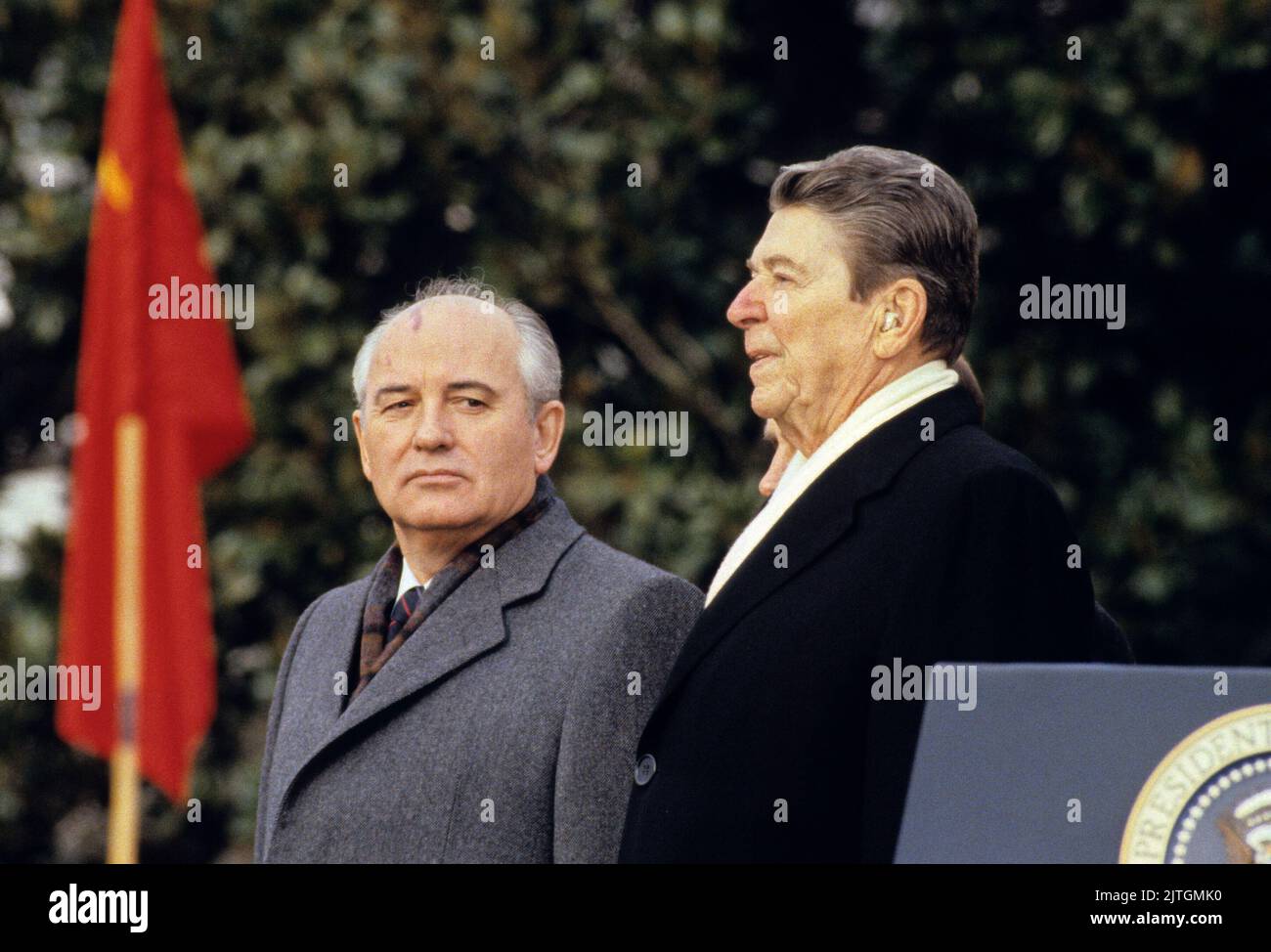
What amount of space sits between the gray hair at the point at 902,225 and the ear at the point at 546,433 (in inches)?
22.6

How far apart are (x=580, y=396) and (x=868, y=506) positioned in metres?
3.76

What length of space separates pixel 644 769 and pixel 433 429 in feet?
2.10

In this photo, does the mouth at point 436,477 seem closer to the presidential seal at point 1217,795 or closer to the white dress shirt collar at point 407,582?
the white dress shirt collar at point 407,582

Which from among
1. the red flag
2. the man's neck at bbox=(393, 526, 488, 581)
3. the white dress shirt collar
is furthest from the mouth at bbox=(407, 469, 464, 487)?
the red flag

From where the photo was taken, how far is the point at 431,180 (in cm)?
644

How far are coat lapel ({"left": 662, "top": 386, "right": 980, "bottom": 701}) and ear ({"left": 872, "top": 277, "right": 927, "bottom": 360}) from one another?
10cm

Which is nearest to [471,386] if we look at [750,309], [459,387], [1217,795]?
[459,387]

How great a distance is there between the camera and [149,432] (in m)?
5.07

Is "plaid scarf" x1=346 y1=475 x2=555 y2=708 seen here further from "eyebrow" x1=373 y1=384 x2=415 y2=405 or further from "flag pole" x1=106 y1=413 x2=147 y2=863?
"flag pole" x1=106 y1=413 x2=147 y2=863

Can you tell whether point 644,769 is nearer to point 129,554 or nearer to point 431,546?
point 431,546

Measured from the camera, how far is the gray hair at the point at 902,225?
2777 millimetres

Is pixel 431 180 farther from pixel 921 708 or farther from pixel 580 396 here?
pixel 921 708

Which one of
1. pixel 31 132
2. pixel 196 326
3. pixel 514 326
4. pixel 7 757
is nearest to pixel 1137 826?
pixel 514 326

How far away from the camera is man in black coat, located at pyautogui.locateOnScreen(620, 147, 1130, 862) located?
8.21 ft
